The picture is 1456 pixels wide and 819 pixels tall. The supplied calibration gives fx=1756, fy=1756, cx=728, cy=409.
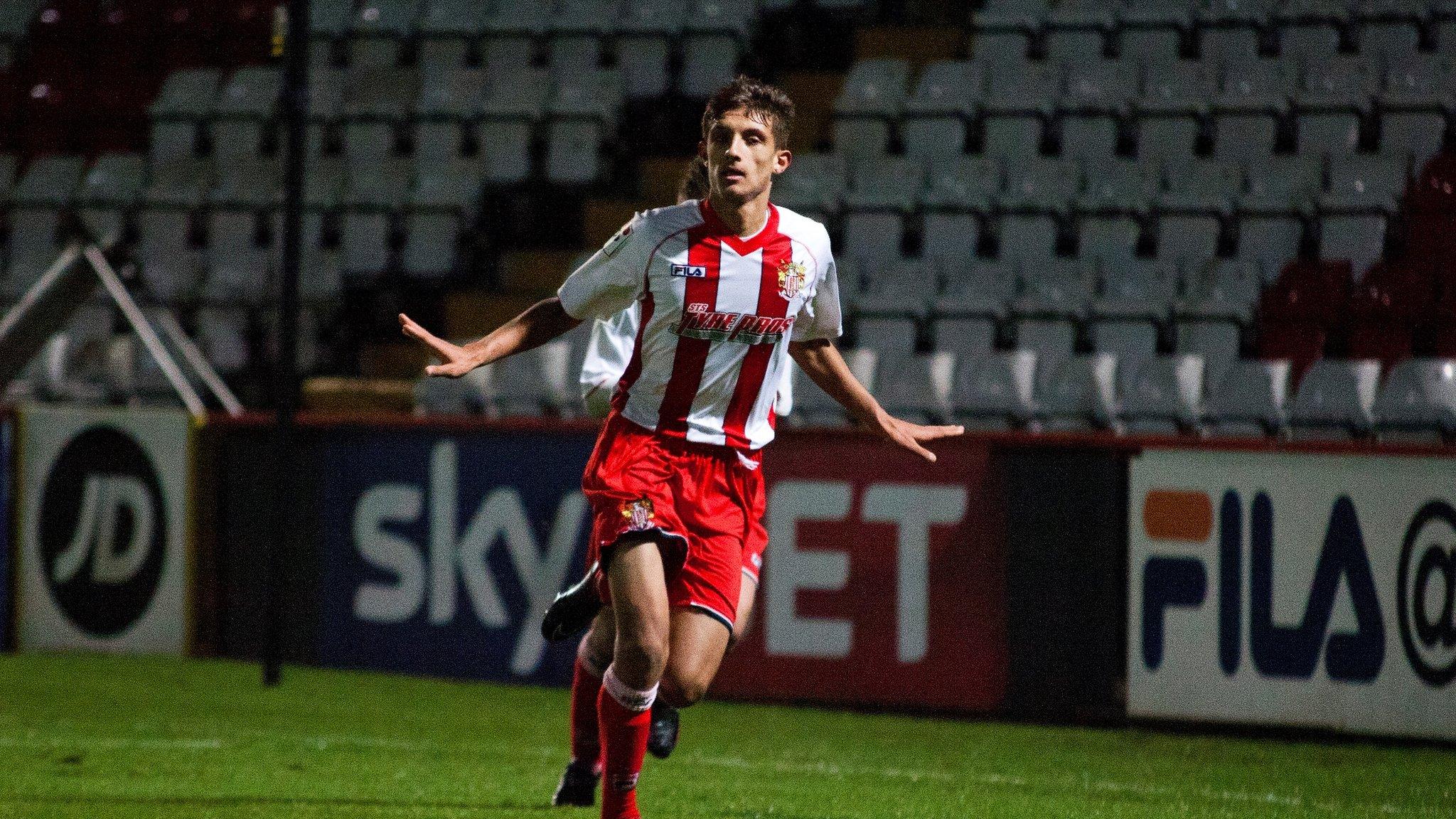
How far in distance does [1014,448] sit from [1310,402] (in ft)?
7.63

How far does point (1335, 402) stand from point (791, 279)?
5778 mm

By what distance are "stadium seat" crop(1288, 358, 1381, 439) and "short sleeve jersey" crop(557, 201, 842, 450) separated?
554 centimetres

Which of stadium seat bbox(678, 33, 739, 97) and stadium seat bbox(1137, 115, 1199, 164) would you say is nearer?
stadium seat bbox(1137, 115, 1199, 164)

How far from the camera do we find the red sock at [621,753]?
468 cm

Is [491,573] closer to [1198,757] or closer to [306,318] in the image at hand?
[1198,757]

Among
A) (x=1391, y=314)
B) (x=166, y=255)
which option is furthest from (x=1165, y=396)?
(x=166, y=255)

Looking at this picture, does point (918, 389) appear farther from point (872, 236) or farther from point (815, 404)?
point (872, 236)

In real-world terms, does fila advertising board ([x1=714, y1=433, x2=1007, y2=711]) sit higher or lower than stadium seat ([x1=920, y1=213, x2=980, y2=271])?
lower

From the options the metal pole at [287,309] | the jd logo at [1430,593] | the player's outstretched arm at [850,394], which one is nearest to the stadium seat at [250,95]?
the metal pole at [287,309]

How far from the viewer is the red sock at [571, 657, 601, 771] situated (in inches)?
222

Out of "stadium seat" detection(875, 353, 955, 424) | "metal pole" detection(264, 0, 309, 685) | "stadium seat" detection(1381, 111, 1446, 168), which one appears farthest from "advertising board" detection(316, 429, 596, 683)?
"stadium seat" detection(1381, 111, 1446, 168)

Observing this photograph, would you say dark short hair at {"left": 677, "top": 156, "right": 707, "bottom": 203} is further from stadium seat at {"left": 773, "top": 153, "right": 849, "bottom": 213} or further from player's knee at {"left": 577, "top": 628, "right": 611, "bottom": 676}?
stadium seat at {"left": 773, "top": 153, "right": 849, "bottom": 213}

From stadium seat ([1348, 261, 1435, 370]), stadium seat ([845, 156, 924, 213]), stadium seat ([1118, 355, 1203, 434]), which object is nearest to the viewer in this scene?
stadium seat ([1118, 355, 1203, 434])

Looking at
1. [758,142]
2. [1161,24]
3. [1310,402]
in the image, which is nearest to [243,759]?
[758,142]
